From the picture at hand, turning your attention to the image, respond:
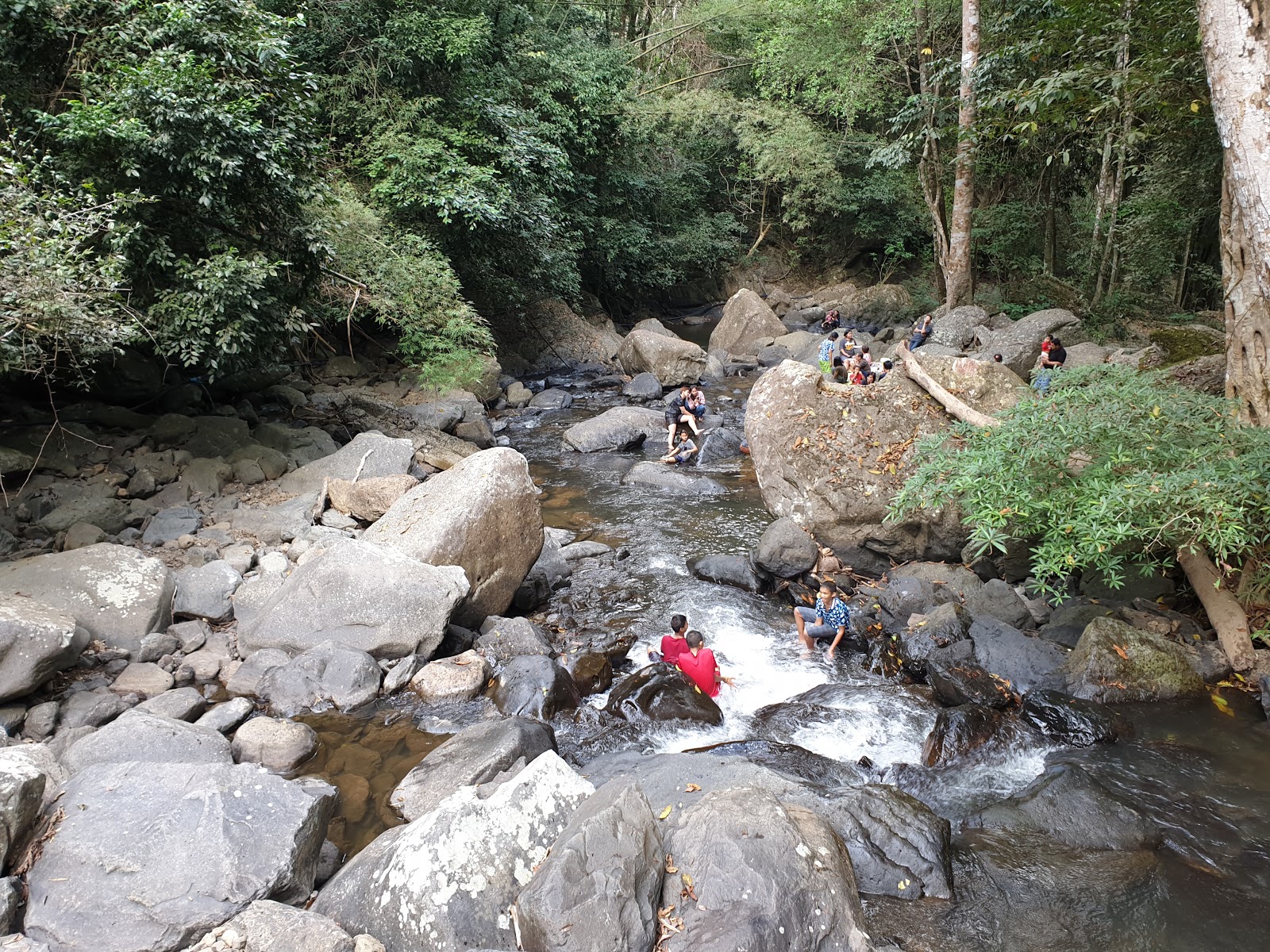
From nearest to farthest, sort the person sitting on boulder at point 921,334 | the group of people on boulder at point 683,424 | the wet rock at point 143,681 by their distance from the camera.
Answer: the wet rock at point 143,681 → the group of people on boulder at point 683,424 → the person sitting on boulder at point 921,334

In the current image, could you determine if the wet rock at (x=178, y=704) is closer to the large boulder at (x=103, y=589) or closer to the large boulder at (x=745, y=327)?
the large boulder at (x=103, y=589)

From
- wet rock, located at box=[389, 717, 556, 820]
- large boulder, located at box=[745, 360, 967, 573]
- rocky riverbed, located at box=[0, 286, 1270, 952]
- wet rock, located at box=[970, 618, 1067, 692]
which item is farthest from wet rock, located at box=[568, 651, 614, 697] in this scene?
large boulder, located at box=[745, 360, 967, 573]

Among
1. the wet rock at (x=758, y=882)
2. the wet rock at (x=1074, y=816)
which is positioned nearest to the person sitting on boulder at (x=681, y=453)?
the wet rock at (x=1074, y=816)

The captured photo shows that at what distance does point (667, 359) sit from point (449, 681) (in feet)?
46.3

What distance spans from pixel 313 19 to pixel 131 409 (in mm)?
8629

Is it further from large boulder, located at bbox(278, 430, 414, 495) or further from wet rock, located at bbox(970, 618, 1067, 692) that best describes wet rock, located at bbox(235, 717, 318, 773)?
wet rock, located at bbox(970, 618, 1067, 692)

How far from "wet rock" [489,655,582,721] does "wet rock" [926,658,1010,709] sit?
323cm

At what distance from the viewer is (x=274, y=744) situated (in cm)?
623

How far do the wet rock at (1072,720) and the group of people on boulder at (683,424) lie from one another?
8.08 metres

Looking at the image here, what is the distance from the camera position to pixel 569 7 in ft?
71.2

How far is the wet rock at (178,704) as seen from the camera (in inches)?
252

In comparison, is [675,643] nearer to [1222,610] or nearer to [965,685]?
[965,685]

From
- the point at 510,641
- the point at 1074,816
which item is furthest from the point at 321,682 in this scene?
the point at 1074,816

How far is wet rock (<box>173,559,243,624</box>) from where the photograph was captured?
311 inches
